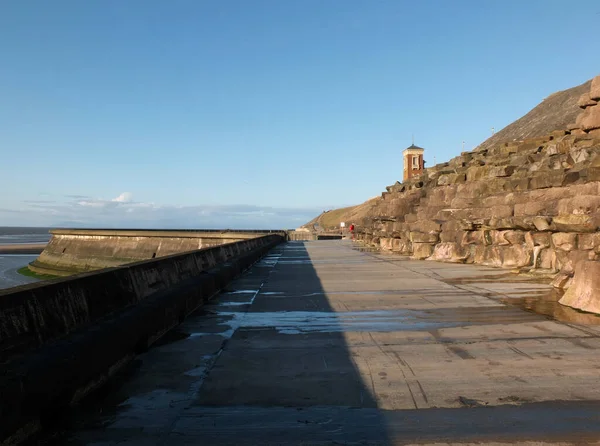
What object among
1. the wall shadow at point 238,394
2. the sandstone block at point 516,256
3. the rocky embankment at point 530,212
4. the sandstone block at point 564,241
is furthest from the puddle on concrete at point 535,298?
the wall shadow at point 238,394

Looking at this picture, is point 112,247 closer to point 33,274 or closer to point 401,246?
point 33,274

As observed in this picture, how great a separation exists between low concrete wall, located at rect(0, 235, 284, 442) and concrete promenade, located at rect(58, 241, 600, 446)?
0.27 m

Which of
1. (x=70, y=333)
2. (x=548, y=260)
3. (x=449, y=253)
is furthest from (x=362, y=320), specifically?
(x=449, y=253)

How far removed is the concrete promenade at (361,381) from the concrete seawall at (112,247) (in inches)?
1740

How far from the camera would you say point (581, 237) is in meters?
11.8

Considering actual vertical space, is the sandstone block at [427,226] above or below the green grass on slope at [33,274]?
above

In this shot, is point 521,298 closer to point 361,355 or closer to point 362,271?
point 361,355

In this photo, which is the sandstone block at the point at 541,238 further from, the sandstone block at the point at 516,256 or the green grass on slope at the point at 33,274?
the green grass on slope at the point at 33,274

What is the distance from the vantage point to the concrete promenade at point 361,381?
4016 mm

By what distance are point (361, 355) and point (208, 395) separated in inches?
84.3

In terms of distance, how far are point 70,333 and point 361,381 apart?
2939 mm

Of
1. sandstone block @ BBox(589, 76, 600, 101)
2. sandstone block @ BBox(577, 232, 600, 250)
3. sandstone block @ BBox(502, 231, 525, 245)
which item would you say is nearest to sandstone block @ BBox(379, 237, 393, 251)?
sandstone block @ BBox(502, 231, 525, 245)

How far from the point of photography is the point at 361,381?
5254 millimetres

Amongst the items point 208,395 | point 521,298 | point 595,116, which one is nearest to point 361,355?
point 208,395
